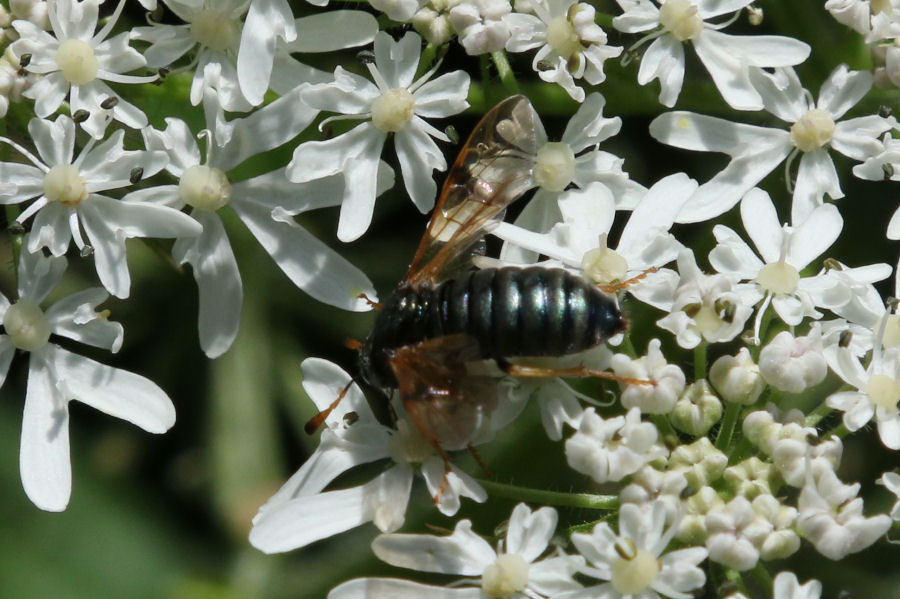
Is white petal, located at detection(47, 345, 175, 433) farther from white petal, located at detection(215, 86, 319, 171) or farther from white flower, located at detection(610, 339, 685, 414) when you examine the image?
white flower, located at detection(610, 339, 685, 414)

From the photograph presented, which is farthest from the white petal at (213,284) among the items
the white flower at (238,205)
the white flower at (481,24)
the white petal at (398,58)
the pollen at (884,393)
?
the pollen at (884,393)

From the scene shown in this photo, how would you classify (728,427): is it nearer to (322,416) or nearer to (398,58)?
(322,416)

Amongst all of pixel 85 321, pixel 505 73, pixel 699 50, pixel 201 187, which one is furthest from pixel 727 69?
pixel 85 321

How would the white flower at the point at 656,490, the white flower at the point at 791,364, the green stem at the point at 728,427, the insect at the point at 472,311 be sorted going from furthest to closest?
the green stem at the point at 728,427 < the white flower at the point at 791,364 < the white flower at the point at 656,490 < the insect at the point at 472,311

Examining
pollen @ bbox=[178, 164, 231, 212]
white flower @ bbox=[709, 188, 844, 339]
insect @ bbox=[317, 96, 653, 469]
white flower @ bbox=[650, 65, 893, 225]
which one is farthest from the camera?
white flower @ bbox=[650, 65, 893, 225]

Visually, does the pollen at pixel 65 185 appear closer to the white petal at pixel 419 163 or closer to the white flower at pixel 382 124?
the white flower at pixel 382 124

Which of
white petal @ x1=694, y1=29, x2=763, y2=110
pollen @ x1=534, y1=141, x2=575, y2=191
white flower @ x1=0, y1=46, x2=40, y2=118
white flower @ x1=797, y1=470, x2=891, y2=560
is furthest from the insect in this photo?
white flower @ x1=0, y1=46, x2=40, y2=118

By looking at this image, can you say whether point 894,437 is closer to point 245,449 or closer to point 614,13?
point 614,13
